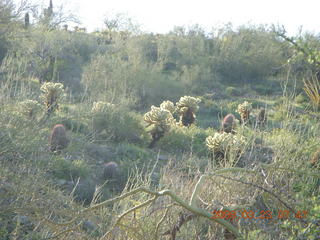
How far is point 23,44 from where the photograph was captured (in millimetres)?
17484

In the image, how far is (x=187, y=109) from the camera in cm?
1122

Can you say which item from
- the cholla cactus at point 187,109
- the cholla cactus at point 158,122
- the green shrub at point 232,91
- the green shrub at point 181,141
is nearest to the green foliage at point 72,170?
the cholla cactus at point 158,122

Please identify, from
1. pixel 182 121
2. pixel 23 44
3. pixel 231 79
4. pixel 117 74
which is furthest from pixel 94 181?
pixel 231 79

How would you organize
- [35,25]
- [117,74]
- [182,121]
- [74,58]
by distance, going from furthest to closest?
1. [74,58]
2. [35,25]
3. [117,74]
4. [182,121]

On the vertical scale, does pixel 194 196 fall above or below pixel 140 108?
above

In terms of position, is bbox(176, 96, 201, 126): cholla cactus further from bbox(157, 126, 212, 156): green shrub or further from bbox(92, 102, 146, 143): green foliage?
bbox(92, 102, 146, 143): green foliage

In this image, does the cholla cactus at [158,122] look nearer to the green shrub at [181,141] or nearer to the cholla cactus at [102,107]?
the green shrub at [181,141]

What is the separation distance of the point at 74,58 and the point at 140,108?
8.40 m

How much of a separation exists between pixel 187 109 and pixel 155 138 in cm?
188

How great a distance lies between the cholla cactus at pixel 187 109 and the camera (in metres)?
11.2

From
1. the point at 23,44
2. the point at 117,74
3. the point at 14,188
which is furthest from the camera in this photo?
the point at 23,44

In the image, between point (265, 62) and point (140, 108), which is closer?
point (140, 108)

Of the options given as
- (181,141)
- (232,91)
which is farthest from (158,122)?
(232,91)

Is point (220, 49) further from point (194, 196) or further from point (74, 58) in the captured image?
point (194, 196)
